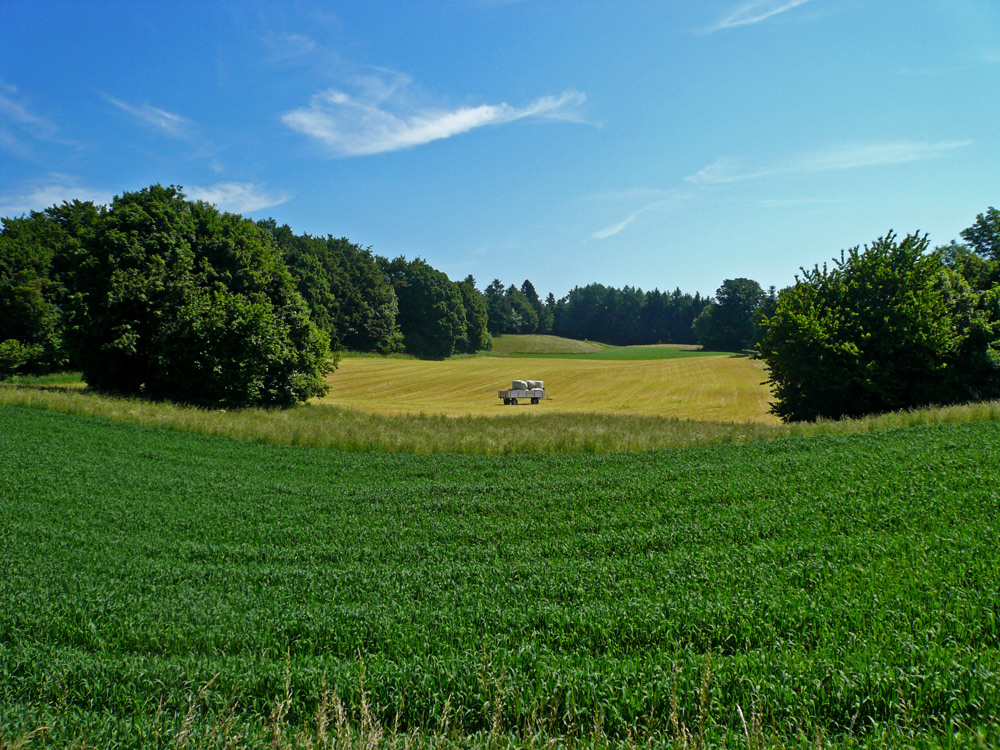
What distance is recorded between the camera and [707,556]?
668 cm

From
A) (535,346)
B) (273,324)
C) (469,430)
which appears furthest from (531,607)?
(535,346)

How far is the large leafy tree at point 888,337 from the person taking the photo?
2589 centimetres

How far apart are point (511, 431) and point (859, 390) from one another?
704 inches

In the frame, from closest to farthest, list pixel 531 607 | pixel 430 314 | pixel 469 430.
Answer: pixel 531 607 → pixel 469 430 → pixel 430 314

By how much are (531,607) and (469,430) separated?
18289 mm

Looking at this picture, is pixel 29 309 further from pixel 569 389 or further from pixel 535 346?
pixel 535 346

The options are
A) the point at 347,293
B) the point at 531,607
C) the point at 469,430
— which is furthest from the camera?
the point at 347,293

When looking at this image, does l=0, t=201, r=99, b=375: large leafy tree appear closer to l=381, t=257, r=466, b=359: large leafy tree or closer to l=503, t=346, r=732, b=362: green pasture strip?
l=381, t=257, r=466, b=359: large leafy tree

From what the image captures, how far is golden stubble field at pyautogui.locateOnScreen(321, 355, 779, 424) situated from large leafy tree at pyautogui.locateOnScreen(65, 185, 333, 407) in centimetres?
999

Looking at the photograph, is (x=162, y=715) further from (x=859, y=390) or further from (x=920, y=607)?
(x=859, y=390)

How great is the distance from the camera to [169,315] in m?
29.1

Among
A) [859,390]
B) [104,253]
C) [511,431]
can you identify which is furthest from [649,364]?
[104,253]

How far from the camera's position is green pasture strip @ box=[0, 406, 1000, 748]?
3.59 m

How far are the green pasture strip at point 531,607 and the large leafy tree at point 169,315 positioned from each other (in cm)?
→ 1866
